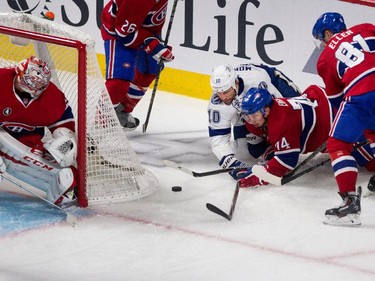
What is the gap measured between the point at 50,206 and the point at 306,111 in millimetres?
1225

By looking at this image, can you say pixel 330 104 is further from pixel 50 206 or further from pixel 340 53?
pixel 50 206

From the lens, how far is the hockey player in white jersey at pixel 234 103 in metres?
4.96

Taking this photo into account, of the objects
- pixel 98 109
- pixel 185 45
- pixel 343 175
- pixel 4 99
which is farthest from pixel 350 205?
pixel 185 45

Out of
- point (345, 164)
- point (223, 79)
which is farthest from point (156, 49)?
point (345, 164)

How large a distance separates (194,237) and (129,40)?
1581 mm

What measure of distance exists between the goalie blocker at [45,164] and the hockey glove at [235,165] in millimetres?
791

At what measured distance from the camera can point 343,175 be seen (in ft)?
14.5

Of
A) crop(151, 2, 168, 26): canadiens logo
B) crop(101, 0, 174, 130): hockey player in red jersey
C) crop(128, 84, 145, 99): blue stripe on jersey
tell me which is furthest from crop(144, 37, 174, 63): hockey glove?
crop(128, 84, 145, 99): blue stripe on jersey

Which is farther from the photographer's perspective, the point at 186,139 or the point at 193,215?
the point at 186,139

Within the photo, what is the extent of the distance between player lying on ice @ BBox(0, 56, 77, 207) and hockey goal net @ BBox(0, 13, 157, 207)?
73 mm

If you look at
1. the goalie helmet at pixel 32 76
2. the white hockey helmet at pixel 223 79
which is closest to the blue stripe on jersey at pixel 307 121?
the white hockey helmet at pixel 223 79

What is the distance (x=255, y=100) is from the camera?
4777 millimetres

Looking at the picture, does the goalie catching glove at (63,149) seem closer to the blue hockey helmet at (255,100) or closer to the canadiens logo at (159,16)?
the blue hockey helmet at (255,100)

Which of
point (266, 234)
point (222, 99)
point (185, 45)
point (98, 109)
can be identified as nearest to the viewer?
point (266, 234)
